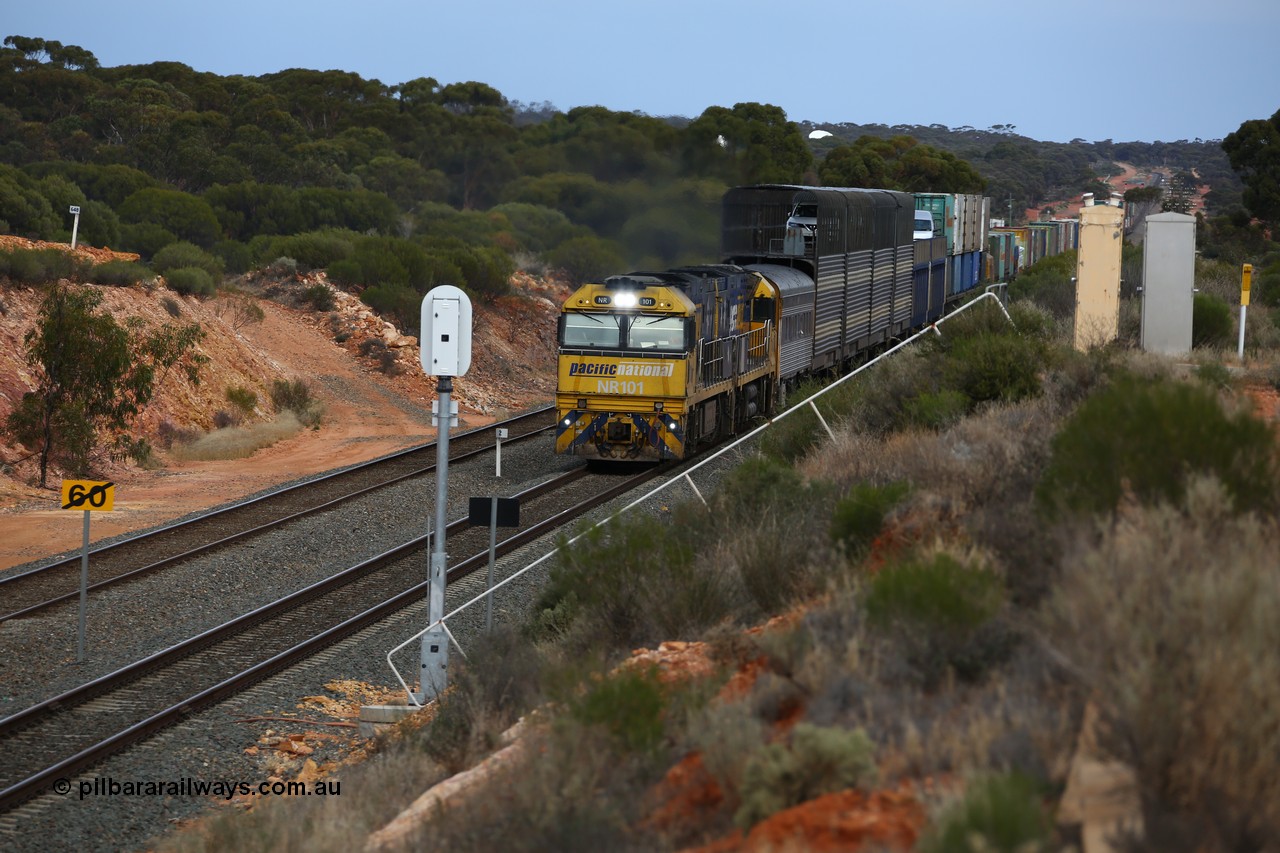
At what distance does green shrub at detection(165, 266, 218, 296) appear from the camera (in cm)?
3584

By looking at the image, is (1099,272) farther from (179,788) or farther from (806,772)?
(806,772)

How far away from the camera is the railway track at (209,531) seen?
15.3 meters

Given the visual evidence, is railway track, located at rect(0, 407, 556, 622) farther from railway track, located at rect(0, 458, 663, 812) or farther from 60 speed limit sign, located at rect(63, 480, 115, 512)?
railway track, located at rect(0, 458, 663, 812)

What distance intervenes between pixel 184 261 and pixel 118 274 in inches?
233

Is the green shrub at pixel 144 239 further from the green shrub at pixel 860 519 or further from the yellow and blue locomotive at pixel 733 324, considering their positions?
the green shrub at pixel 860 519

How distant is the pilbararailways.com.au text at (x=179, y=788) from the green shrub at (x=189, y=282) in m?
27.9

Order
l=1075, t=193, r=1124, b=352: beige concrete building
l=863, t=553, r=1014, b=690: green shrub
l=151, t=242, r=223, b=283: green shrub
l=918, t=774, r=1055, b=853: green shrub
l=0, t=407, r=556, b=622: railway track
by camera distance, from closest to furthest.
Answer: l=918, t=774, r=1055, b=853: green shrub, l=863, t=553, r=1014, b=690: green shrub, l=0, t=407, r=556, b=622: railway track, l=1075, t=193, r=1124, b=352: beige concrete building, l=151, t=242, r=223, b=283: green shrub

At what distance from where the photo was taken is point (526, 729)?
26.0 feet

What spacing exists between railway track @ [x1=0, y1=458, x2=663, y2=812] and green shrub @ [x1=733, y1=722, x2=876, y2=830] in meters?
6.07

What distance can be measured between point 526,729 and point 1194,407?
4082 mm

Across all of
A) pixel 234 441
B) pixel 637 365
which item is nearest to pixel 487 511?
pixel 637 365

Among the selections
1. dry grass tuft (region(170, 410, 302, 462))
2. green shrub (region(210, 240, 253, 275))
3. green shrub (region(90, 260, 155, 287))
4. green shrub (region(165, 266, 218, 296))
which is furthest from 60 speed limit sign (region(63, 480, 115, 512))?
green shrub (region(210, 240, 253, 275))

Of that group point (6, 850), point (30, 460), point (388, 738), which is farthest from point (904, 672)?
point (30, 460)

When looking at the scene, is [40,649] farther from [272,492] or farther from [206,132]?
[206,132]
